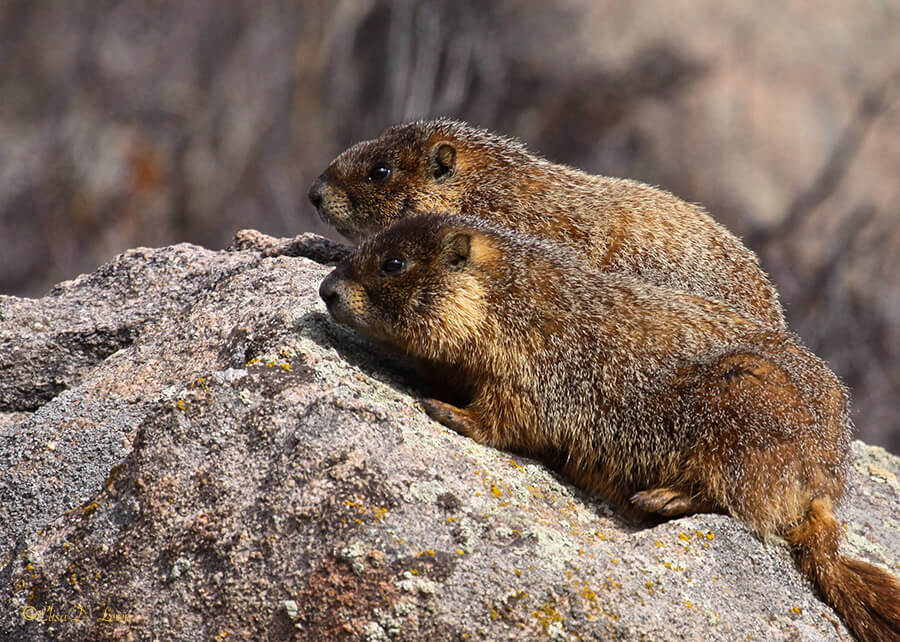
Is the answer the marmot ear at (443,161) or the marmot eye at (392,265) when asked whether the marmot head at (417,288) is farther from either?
the marmot ear at (443,161)

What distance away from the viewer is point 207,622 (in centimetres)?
421

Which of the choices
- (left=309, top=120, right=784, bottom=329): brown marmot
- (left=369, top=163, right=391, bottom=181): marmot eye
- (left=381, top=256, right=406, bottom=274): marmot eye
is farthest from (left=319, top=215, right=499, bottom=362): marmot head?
(left=369, top=163, right=391, bottom=181): marmot eye

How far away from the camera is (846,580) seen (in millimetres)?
4957

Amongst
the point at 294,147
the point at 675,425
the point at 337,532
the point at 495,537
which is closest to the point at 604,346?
the point at 675,425

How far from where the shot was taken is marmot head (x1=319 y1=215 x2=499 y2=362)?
5.33 meters

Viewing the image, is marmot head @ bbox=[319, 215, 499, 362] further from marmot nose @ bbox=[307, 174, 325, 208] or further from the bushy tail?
the bushy tail

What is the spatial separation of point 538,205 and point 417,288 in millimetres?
1740

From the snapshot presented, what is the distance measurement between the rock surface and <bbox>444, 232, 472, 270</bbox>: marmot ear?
0.68 m

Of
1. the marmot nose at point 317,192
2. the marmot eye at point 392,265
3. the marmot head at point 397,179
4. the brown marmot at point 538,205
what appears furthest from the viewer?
the marmot nose at point 317,192

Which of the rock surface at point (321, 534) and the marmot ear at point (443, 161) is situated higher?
the marmot ear at point (443, 161)

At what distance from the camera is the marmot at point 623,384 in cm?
512

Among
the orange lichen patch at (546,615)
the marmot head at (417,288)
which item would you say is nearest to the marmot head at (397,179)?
the marmot head at (417,288)

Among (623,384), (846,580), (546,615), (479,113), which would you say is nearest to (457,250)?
(623,384)

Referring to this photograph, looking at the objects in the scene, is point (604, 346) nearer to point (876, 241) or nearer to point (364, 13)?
point (876, 241)
